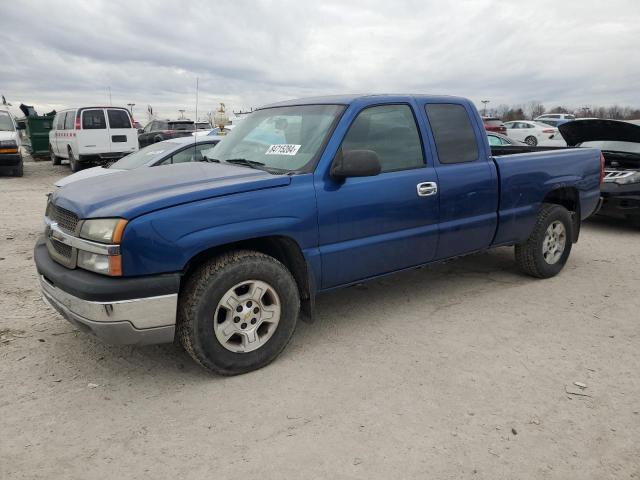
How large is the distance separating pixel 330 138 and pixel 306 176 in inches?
14.7

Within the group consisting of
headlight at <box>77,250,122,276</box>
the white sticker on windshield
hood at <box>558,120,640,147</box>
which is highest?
hood at <box>558,120,640,147</box>

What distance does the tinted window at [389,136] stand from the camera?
372 cm

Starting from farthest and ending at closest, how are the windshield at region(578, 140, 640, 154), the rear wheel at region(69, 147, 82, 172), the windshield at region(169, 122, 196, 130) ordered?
the windshield at region(169, 122, 196, 130), the rear wheel at region(69, 147, 82, 172), the windshield at region(578, 140, 640, 154)

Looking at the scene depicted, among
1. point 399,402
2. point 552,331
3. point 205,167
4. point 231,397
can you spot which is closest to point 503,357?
Result: point 552,331

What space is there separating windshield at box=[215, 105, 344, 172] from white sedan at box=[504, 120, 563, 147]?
75.4 ft

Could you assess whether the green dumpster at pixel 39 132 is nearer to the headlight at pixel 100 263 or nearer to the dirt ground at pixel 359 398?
the dirt ground at pixel 359 398

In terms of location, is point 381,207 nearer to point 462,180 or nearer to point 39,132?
point 462,180

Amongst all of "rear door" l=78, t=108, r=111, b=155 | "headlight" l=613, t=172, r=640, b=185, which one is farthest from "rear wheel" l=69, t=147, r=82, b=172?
"headlight" l=613, t=172, r=640, b=185

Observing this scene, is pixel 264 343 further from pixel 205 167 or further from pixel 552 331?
pixel 552 331

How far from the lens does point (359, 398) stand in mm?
3014

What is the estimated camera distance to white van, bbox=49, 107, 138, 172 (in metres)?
15.0

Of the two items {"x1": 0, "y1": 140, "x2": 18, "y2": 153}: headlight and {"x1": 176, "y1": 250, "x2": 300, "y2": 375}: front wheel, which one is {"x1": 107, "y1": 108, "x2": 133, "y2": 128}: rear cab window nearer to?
{"x1": 0, "y1": 140, "x2": 18, "y2": 153}: headlight

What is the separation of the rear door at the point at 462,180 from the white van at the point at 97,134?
13.4 m

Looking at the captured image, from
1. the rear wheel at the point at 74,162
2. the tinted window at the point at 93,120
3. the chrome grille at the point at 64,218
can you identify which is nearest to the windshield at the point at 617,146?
the chrome grille at the point at 64,218
